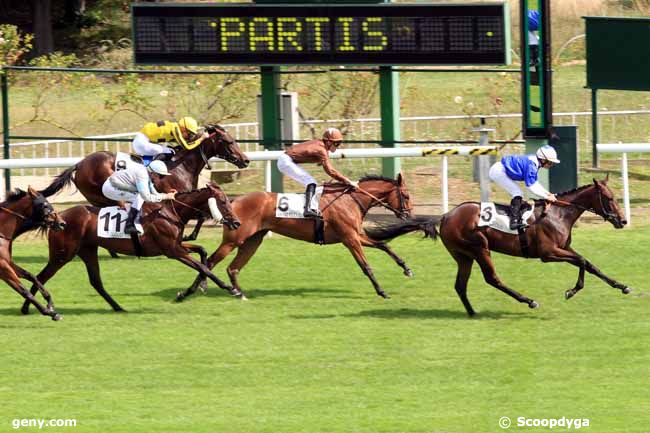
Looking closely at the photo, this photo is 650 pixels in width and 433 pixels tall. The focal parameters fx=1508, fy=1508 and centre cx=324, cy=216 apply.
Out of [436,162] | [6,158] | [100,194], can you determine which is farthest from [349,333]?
[436,162]

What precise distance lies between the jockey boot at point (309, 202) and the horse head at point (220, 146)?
110cm

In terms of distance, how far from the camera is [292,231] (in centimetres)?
1322

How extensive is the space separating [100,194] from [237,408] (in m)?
5.86

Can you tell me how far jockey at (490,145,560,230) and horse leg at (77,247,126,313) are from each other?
3289mm

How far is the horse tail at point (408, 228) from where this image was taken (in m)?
12.3

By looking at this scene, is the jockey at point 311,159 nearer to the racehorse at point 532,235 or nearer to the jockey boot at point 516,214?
the racehorse at point 532,235

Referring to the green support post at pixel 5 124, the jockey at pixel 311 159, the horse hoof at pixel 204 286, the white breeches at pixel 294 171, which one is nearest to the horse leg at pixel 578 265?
the jockey at pixel 311 159

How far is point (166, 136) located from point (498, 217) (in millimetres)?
3787

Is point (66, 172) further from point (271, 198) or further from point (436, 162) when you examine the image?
point (436, 162)

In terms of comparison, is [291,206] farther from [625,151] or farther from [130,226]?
[625,151]

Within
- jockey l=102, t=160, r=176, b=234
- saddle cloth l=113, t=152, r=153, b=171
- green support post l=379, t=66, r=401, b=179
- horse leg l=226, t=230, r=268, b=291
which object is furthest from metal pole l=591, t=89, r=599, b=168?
jockey l=102, t=160, r=176, b=234

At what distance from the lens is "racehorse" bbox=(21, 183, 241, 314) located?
1236cm

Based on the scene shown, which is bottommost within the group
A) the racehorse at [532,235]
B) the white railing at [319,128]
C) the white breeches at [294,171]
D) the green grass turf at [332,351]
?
the green grass turf at [332,351]

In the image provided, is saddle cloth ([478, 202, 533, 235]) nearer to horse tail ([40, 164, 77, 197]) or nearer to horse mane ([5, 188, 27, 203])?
horse mane ([5, 188, 27, 203])
